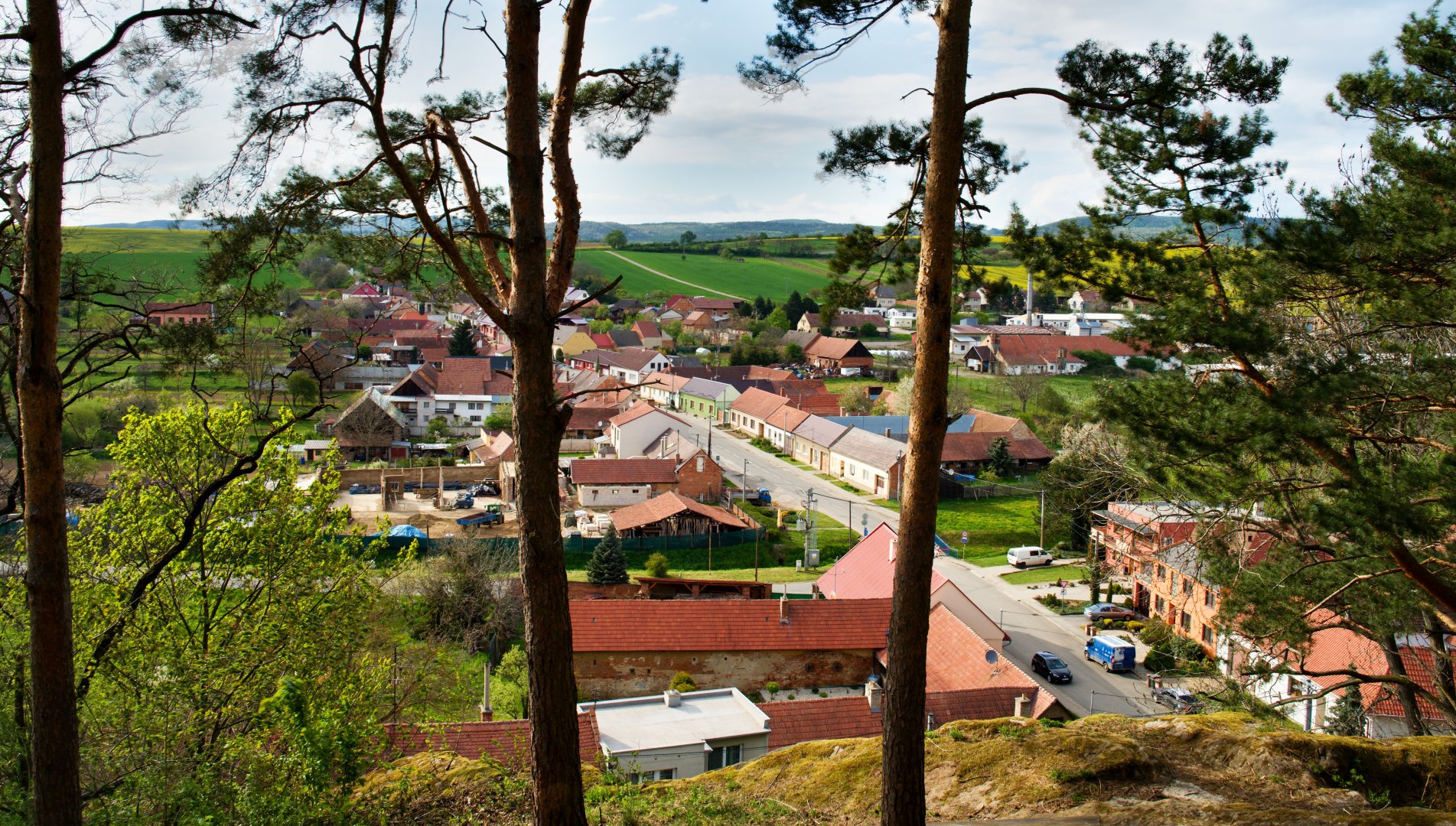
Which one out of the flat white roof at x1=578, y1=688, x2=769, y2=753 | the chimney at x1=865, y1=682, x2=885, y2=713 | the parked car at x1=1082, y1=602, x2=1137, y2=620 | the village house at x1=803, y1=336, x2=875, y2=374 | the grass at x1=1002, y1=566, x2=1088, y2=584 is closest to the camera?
the flat white roof at x1=578, y1=688, x2=769, y2=753

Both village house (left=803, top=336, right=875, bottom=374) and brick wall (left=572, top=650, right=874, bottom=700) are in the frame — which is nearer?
brick wall (left=572, top=650, right=874, bottom=700)

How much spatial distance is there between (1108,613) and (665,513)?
1345 cm

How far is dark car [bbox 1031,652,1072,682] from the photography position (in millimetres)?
19438

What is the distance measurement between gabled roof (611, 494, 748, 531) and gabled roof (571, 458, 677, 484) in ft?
8.46

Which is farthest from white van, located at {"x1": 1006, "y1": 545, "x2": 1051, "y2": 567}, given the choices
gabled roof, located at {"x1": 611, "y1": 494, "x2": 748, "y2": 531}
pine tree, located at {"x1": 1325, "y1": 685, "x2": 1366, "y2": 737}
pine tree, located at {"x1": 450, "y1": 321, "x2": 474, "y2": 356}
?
pine tree, located at {"x1": 450, "y1": 321, "x2": 474, "y2": 356}

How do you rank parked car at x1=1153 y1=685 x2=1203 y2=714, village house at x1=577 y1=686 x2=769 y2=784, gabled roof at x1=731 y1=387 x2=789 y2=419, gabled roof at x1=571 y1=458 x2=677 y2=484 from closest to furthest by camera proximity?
village house at x1=577 y1=686 x2=769 y2=784 < parked car at x1=1153 y1=685 x2=1203 y2=714 < gabled roof at x1=571 y1=458 x2=677 y2=484 < gabled roof at x1=731 y1=387 x2=789 y2=419

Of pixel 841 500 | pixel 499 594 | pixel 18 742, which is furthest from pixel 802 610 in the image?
pixel 841 500

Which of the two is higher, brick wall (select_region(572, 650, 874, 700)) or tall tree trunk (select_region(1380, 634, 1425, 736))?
tall tree trunk (select_region(1380, 634, 1425, 736))

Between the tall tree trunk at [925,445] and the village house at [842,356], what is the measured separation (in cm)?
6204

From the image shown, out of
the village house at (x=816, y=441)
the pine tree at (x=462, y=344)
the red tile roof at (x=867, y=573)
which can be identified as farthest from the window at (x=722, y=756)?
the pine tree at (x=462, y=344)

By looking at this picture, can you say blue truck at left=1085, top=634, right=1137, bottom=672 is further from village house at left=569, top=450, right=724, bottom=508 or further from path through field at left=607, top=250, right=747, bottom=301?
path through field at left=607, top=250, right=747, bottom=301

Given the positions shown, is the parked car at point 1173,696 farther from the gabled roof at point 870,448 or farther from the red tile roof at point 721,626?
the gabled roof at point 870,448

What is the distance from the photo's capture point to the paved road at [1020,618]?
18641 millimetres

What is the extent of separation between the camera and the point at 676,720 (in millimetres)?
13852
